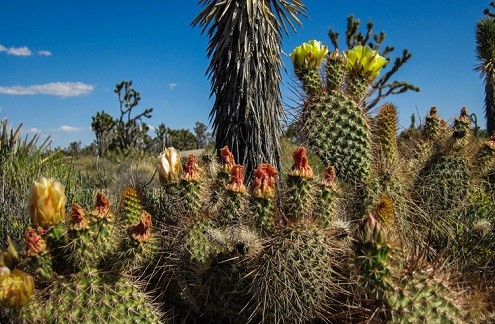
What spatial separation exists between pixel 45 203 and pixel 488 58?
22.7m

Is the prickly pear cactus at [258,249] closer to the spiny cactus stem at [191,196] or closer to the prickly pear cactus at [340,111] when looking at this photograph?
the spiny cactus stem at [191,196]

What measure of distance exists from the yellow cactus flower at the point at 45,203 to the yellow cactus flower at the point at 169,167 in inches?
26.8

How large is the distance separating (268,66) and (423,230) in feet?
14.6

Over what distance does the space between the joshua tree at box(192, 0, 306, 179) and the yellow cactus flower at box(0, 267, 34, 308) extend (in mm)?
4794

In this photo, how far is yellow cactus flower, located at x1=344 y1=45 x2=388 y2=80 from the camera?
3.82 metres

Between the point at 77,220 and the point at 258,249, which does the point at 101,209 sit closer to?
the point at 77,220

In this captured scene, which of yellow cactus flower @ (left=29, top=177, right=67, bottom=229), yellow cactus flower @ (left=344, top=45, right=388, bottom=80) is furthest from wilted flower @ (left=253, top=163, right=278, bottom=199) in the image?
yellow cactus flower @ (left=344, top=45, right=388, bottom=80)

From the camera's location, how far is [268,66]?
25.0 feet

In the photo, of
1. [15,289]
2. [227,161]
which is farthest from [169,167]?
[15,289]

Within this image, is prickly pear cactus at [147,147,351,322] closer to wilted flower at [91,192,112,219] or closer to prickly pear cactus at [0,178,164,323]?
prickly pear cactus at [0,178,164,323]

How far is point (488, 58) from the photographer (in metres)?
22.0

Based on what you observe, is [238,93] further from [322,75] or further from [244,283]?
[244,283]

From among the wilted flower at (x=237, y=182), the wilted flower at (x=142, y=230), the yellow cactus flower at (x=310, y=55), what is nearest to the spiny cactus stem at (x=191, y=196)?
the wilted flower at (x=237, y=182)

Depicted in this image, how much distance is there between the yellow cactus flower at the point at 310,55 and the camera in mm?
3773
